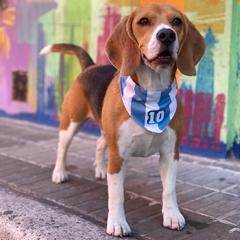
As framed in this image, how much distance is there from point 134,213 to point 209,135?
2.12 meters

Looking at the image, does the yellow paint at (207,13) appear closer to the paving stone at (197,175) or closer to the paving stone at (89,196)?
the paving stone at (197,175)

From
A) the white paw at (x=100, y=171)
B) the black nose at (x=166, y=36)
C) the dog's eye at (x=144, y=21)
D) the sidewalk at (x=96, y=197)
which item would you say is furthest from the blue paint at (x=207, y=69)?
the black nose at (x=166, y=36)

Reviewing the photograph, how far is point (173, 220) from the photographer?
3443 millimetres

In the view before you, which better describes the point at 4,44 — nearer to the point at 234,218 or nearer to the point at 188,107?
the point at 188,107

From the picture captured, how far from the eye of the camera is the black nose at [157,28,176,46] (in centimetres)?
297

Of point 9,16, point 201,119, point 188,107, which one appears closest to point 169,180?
point 201,119

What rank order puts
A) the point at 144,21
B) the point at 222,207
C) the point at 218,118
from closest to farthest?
the point at 144,21 < the point at 222,207 < the point at 218,118

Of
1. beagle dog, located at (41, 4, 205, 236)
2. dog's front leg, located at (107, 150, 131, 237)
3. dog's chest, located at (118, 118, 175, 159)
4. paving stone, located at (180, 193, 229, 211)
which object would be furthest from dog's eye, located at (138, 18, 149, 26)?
paving stone, located at (180, 193, 229, 211)

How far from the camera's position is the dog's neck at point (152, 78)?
3365 millimetres

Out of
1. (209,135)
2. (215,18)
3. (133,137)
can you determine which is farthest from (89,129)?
(133,137)

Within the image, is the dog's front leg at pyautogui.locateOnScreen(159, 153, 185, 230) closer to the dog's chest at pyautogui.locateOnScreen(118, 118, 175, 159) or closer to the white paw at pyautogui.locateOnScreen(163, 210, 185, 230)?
the white paw at pyautogui.locateOnScreen(163, 210, 185, 230)

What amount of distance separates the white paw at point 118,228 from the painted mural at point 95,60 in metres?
2.46

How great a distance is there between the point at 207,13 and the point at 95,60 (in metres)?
2.11

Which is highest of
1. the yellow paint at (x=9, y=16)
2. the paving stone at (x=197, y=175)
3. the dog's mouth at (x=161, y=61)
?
the yellow paint at (x=9, y=16)
